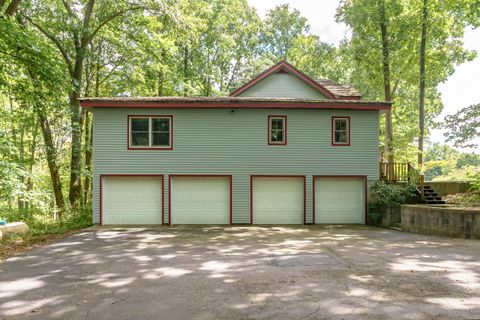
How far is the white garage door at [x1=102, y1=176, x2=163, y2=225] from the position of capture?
13289 mm

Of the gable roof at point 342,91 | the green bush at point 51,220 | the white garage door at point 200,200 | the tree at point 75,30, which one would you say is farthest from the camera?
the gable roof at point 342,91

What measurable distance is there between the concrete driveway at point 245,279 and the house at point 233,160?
3.49m

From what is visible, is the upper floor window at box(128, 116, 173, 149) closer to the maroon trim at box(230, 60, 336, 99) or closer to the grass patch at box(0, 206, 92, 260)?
the grass patch at box(0, 206, 92, 260)

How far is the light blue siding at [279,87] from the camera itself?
17750mm

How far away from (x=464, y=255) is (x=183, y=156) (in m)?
10.3

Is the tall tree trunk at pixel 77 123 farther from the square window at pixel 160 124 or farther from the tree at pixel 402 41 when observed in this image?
the tree at pixel 402 41

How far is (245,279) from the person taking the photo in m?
5.97

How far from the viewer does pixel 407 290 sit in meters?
5.29

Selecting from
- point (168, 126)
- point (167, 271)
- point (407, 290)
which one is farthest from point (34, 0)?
point (407, 290)

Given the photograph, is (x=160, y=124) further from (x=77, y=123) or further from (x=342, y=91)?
(x=342, y=91)

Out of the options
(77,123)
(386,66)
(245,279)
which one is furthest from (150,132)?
(386,66)

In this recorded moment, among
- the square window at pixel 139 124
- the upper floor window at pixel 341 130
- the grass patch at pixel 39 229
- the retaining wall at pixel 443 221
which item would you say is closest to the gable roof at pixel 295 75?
the upper floor window at pixel 341 130

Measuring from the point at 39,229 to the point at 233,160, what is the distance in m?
8.41

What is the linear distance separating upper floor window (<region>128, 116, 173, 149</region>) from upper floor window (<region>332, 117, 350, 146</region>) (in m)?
7.30
